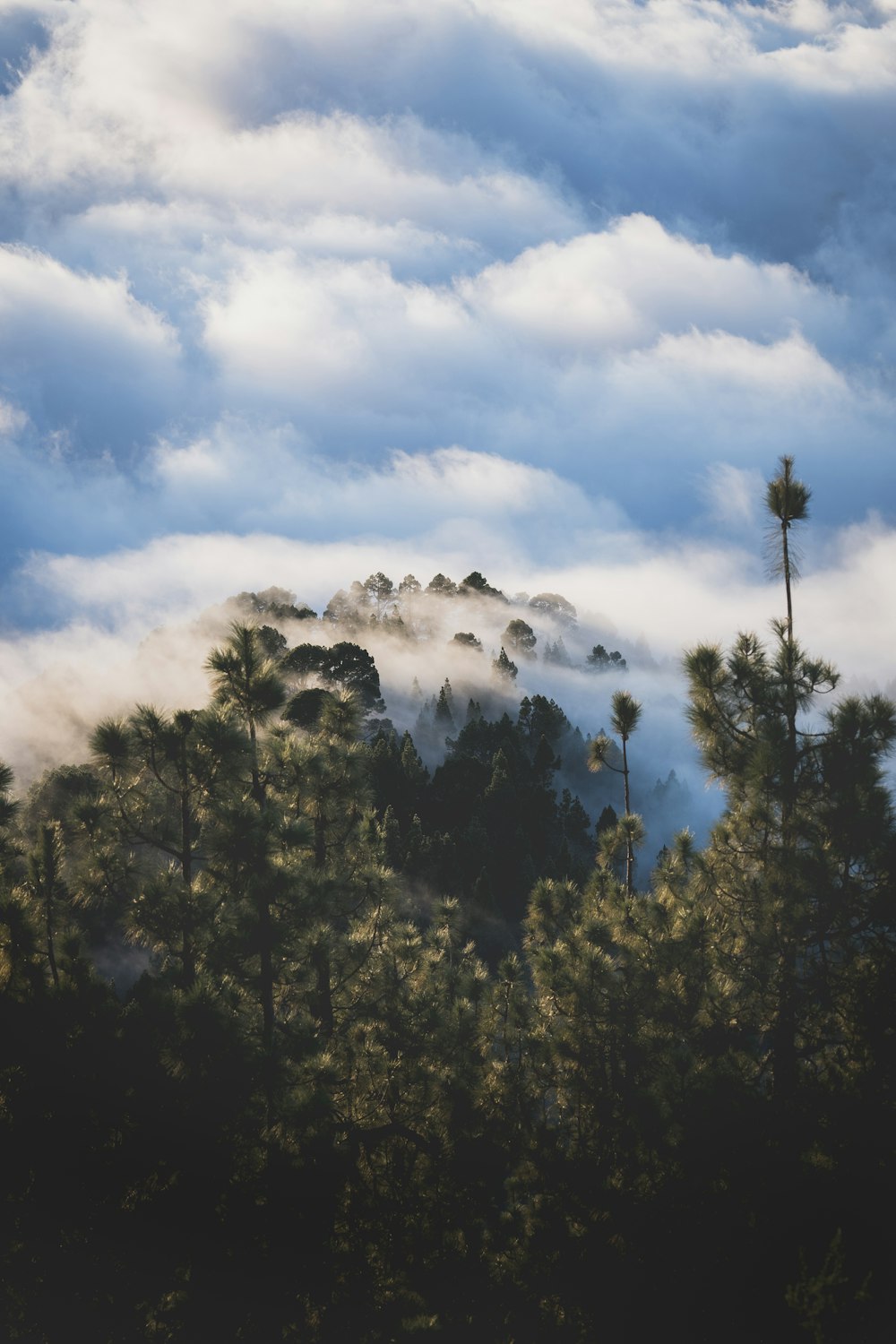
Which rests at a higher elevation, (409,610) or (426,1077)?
(409,610)

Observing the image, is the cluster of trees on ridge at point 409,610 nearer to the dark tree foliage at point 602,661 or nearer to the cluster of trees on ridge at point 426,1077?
the dark tree foliage at point 602,661

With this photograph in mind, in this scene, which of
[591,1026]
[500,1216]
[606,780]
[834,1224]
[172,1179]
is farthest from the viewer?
[606,780]

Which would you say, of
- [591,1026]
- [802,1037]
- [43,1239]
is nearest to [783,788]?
[802,1037]

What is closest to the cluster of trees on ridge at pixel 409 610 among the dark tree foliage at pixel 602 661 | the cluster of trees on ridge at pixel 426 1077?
the dark tree foliage at pixel 602 661

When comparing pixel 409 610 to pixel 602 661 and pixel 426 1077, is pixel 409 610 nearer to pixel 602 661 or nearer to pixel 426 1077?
pixel 602 661

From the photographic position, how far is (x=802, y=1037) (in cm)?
1049

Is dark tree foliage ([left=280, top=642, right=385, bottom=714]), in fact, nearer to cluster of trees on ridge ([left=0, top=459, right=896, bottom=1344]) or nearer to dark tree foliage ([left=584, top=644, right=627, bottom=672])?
cluster of trees on ridge ([left=0, top=459, right=896, bottom=1344])

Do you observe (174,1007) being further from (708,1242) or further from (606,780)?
(606,780)

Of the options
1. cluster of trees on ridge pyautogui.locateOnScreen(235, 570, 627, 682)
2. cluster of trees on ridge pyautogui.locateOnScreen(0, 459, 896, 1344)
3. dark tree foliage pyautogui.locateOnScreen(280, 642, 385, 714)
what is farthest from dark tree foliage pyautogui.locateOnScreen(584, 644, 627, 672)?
cluster of trees on ridge pyautogui.locateOnScreen(0, 459, 896, 1344)

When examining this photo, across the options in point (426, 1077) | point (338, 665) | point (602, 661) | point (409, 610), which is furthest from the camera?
point (602, 661)

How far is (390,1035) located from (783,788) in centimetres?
715

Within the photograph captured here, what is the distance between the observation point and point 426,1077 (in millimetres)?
12562

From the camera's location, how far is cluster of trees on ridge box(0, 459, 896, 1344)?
859cm

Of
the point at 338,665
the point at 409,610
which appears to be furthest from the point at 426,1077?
the point at 409,610
